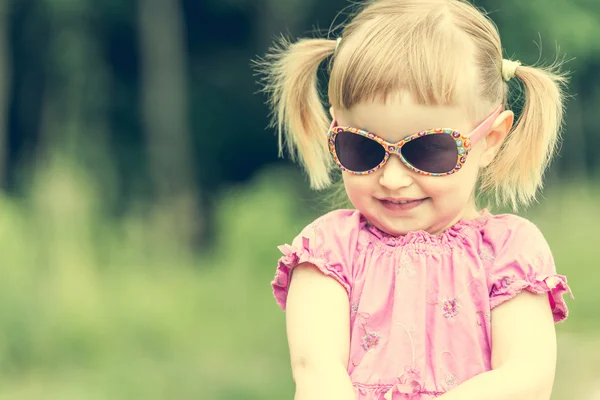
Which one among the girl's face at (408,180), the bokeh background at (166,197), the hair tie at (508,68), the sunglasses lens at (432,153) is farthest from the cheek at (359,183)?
the bokeh background at (166,197)

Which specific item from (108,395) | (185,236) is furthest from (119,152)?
(108,395)

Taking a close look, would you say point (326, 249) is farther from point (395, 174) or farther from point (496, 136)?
point (496, 136)

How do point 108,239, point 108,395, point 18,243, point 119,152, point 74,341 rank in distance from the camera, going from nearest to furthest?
point 108,395 → point 74,341 → point 18,243 → point 108,239 → point 119,152

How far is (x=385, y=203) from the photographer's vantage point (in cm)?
276

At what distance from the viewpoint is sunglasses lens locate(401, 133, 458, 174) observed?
2654 millimetres

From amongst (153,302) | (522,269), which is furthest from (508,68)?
(153,302)

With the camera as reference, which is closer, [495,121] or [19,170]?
[495,121]

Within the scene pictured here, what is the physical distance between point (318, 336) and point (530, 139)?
2.48 ft

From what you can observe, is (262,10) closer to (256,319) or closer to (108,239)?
(108,239)

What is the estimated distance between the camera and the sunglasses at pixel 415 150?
2654 millimetres

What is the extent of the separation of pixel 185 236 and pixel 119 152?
124 inches

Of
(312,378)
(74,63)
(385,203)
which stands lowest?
(312,378)

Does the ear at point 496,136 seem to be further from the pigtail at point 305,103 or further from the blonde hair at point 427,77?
the pigtail at point 305,103

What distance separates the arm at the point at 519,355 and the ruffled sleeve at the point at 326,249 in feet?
1.29
